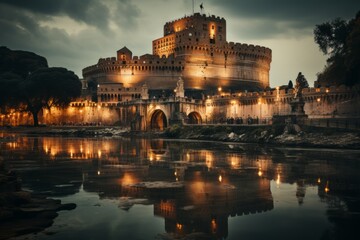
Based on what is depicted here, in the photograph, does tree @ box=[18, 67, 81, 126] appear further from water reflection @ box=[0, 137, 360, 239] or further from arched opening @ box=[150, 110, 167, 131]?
water reflection @ box=[0, 137, 360, 239]

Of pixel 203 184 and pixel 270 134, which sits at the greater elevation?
pixel 270 134

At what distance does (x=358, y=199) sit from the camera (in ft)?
44.0

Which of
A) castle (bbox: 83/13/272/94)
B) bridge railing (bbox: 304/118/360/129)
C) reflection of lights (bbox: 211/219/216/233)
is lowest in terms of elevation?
reflection of lights (bbox: 211/219/216/233)

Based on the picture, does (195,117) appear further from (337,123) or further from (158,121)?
(337,123)

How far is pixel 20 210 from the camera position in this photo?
35.0 feet

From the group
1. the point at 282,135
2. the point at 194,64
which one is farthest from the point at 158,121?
the point at 282,135

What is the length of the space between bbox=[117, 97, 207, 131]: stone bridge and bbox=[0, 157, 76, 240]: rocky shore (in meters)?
55.9

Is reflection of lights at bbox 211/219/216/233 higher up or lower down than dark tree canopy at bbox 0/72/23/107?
lower down

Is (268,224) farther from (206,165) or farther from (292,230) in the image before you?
(206,165)


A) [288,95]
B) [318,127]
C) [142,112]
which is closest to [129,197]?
[318,127]

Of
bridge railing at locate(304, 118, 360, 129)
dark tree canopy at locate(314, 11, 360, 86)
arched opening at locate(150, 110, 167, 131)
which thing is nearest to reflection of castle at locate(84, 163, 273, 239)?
bridge railing at locate(304, 118, 360, 129)

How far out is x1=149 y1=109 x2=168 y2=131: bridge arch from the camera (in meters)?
78.6

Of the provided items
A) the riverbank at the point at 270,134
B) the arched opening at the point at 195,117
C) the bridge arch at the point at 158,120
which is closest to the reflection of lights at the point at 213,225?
the riverbank at the point at 270,134

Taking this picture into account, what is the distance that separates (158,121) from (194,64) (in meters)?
27.4
